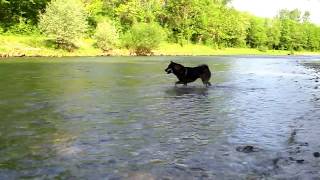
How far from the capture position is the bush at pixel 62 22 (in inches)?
3014

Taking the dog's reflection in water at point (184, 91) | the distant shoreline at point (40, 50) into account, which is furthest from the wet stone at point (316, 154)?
the distant shoreline at point (40, 50)

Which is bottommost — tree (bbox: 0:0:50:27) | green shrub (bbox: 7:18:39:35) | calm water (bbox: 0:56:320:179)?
calm water (bbox: 0:56:320:179)

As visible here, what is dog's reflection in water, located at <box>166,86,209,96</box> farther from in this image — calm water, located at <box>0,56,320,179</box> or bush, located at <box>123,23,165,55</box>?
bush, located at <box>123,23,165,55</box>

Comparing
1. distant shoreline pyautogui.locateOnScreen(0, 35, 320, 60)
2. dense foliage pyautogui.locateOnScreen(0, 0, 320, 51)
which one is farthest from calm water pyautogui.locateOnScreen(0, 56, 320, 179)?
dense foliage pyautogui.locateOnScreen(0, 0, 320, 51)

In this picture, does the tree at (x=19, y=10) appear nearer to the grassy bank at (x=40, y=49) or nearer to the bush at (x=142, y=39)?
the grassy bank at (x=40, y=49)

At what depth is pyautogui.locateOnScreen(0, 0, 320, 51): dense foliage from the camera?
8962 centimetres

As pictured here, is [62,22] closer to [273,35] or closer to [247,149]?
[247,149]

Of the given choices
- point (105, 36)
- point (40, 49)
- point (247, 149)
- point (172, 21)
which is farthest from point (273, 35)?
point (247, 149)

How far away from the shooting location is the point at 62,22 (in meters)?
76.8

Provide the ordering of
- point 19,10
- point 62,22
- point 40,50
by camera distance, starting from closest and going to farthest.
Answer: point 40,50 < point 62,22 < point 19,10

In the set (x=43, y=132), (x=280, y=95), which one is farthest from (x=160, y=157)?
(x=280, y=95)

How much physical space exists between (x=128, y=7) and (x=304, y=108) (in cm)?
10055

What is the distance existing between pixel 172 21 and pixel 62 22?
53445 millimetres

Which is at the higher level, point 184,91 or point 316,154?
point 316,154
